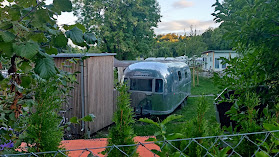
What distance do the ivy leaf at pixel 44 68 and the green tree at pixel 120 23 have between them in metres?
23.0

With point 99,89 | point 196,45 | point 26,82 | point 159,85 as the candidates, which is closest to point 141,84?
point 159,85

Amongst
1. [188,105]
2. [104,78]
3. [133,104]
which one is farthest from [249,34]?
[188,105]

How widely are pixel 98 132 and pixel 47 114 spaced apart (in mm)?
6688

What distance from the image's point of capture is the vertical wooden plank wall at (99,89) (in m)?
6.89

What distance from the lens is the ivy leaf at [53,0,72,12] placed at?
0.98m

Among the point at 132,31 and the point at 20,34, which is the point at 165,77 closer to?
the point at 20,34

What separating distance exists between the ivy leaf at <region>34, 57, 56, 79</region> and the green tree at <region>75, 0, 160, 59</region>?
22970mm

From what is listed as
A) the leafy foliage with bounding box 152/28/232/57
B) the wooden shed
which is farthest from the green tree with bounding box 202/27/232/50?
the wooden shed

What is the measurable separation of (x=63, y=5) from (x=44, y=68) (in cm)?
28

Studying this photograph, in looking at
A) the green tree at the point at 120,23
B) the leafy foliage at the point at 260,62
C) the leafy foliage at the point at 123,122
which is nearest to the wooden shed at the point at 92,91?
the leafy foliage at the point at 260,62

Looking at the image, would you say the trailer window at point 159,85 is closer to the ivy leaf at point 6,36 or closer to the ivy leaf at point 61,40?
the ivy leaf at point 61,40

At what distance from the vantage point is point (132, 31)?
2594 centimetres

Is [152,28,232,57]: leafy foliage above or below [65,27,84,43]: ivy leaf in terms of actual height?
above

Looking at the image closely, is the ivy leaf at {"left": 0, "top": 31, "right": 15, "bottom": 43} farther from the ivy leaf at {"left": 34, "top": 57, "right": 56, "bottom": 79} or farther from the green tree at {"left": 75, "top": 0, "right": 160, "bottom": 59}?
the green tree at {"left": 75, "top": 0, "right": 160, "bottom": 59}
